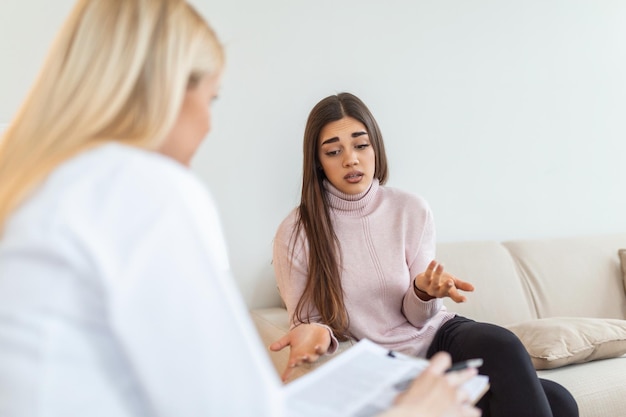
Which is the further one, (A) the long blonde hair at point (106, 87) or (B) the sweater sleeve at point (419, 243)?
(B) the sweater sleeve at point (419, 243)

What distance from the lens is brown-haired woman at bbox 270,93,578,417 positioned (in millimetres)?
1638

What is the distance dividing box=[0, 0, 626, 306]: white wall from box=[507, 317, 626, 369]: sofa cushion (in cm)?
77

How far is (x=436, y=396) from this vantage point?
2.53ft

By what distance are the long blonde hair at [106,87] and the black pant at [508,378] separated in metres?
1.07

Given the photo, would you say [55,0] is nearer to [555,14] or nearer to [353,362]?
[353,362]

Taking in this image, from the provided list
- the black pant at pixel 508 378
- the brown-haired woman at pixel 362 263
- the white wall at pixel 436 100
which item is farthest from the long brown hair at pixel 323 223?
the white wall at pixel 436 100

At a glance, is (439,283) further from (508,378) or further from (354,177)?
(354,177)

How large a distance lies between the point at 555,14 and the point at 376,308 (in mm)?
1912

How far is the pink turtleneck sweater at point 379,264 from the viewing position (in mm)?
1786

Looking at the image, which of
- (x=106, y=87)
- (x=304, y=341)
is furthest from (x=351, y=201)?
(x=106, y=87)

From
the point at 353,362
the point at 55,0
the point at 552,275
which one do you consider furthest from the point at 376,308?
the point at 55,0

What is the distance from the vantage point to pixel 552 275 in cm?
260

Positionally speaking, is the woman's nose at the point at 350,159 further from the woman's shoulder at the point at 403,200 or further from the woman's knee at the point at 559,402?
the woman's knee at the point at 559,402

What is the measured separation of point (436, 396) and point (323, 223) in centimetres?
113
